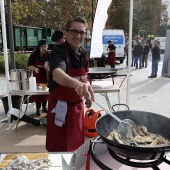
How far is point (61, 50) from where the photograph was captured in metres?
1.76

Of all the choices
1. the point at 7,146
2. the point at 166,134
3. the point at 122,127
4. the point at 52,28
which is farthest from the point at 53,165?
the point at 52,28

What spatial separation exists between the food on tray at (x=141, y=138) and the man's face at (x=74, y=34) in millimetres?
831

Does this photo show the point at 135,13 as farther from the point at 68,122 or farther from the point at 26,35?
the point at 68,122

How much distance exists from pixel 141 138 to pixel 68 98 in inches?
33.2

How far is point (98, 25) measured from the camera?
3256mm

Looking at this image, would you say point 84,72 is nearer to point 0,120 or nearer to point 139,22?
point 0,120

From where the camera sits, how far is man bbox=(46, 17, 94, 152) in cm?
182

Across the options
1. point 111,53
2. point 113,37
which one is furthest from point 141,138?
point 113,37

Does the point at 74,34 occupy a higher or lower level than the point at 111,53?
higher

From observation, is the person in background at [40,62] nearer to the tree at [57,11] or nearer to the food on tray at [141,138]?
the food on tray at [141,138]

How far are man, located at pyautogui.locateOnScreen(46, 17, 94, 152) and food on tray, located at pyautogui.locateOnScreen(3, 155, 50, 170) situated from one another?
0.55m

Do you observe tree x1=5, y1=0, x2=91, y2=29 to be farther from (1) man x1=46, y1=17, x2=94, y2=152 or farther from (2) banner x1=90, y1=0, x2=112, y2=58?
(1) man x1=46, y1=17, x2=94, y2=152

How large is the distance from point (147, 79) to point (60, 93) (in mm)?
8028

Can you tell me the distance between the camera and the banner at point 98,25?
3143mm
